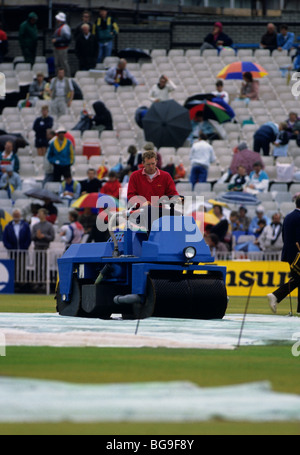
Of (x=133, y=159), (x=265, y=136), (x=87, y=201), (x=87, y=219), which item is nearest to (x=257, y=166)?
(x=265, y=136)

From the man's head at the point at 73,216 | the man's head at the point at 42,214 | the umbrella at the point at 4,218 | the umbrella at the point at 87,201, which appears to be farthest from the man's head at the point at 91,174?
the umbrella at the point at 4,218

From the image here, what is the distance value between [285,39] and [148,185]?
79.4 ft

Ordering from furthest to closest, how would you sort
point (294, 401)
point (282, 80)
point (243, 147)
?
point (282, 80) < point (243, 147) < point (294, 401)

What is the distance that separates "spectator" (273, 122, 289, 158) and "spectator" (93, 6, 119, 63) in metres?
8.77

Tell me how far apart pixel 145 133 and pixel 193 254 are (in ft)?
57.9

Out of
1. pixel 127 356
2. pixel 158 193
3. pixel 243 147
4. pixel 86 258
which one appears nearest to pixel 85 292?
pixel 86 258

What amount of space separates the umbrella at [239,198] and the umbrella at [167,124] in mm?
3423

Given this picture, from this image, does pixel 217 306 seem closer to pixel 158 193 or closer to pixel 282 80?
pixel 158 193

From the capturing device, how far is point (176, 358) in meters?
9.88

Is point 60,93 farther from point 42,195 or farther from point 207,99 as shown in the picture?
point 42,195

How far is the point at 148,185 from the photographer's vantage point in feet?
48.7

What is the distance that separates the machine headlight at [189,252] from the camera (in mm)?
14148

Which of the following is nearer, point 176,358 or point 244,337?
point 176,358

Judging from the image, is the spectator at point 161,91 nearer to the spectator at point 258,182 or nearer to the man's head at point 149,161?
the spectator at point 258,182
